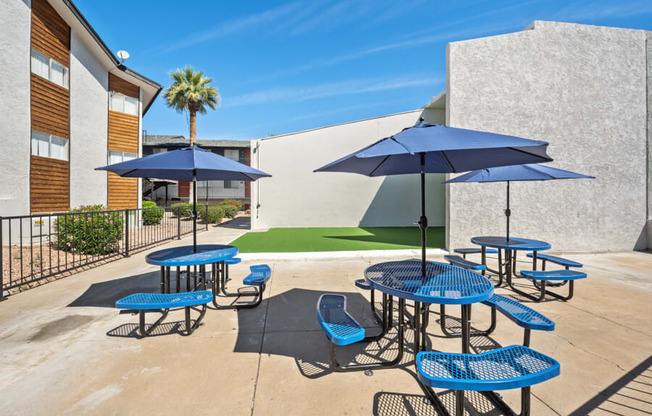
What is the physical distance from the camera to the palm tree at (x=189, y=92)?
78.6 ft

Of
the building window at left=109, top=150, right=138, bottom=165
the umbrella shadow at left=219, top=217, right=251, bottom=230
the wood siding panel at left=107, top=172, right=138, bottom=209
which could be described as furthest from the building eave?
the umbrella shadow at left=219, top=217, right=251, bottom=230

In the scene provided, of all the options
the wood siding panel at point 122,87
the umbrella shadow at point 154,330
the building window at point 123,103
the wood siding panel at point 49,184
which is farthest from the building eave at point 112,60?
the umbrella shadow at point 154,330

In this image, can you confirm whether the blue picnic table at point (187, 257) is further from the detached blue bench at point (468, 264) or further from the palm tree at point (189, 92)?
the palm tree at point (189, 92)

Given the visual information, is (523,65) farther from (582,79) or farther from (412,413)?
(412,413)

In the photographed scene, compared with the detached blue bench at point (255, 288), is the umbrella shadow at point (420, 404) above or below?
below

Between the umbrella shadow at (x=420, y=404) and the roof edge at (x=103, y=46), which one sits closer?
the umbrella shadow at (x=420, y=404)

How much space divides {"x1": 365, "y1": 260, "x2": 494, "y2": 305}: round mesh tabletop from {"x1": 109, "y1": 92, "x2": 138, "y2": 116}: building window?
16886 millimetres

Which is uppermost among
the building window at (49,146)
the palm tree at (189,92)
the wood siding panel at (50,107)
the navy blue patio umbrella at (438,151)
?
the palm tree at (189,92)

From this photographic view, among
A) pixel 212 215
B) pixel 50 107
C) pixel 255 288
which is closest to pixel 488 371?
pixel 255 288

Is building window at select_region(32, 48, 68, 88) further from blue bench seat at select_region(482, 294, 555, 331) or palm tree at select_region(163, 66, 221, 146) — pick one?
blue bench seat at select_region(482, 294, 555, 331)

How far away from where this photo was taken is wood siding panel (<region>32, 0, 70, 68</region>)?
10.1 m

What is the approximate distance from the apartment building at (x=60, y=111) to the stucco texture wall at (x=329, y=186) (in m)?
6.94

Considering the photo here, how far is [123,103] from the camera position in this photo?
48.3 feet

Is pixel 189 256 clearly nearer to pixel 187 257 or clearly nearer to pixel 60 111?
pixel 187 257
